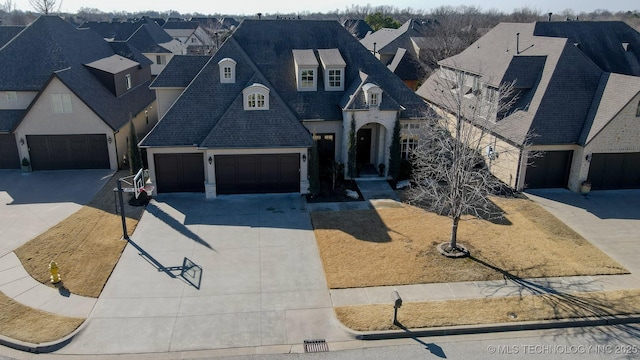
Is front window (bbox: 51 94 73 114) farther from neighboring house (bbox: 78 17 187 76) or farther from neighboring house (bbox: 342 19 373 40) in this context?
neighboring house (bbox: 342 19 373 40)

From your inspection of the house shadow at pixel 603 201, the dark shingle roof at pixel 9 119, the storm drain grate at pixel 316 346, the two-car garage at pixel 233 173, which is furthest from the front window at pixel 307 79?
the storm drain grate at pixel 316 346

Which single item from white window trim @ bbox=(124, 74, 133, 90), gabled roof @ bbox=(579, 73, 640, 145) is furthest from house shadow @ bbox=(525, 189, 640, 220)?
white window trim @ bbox=(124, 74, 133, 90)

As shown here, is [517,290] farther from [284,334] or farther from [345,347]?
[284,334]

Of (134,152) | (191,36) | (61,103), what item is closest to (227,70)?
(134,152)

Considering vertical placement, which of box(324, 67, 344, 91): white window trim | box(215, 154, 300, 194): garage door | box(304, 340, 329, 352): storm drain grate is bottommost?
box(304, 340, 329, 352): storm drain grate

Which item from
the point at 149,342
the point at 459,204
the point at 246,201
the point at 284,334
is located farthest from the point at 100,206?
→ the point at 459,204

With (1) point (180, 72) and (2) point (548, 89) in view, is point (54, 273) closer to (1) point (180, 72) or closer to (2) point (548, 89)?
(1) point (180, 72)

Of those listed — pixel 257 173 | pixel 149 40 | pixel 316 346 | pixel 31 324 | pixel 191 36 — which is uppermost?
pixel 191 36
